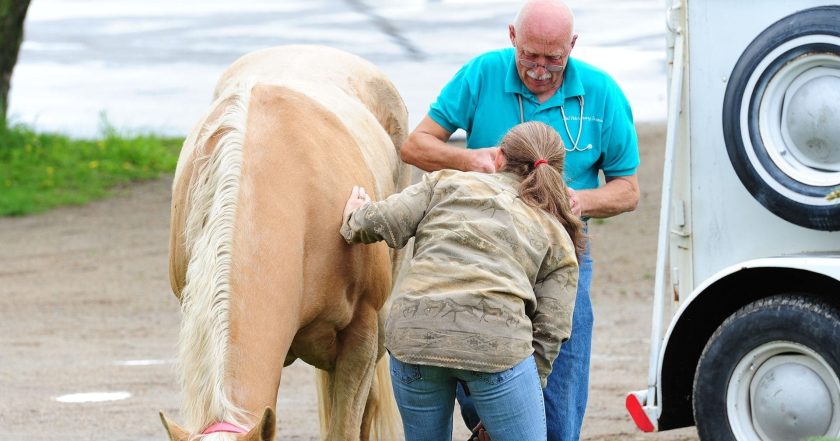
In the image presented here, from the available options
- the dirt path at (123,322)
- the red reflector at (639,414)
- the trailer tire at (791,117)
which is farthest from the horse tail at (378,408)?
the trailer tire at (791,117)

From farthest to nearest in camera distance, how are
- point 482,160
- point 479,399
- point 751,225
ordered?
point 751,225, point 482,160, point 479,399

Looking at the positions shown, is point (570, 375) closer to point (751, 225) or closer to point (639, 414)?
point (639, 414)

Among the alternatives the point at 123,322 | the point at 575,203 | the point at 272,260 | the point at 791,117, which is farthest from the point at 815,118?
the point at 123,322

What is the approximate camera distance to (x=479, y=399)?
352cm

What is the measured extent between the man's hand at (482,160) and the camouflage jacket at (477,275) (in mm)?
442

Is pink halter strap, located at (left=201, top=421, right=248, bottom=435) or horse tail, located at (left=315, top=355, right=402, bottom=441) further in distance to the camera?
horse tail, located at (left=315, top=355, right=402, bottom=441)

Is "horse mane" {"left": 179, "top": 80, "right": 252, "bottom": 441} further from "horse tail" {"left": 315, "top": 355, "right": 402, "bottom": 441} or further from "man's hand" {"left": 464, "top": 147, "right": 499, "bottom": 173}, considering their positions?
"horse tail" {"left": 315, "top": 355, "right": 402, "bottom": 441}

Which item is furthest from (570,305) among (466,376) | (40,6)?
(40,6)

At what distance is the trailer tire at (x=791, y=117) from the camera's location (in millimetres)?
4023

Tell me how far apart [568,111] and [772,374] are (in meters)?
1.12

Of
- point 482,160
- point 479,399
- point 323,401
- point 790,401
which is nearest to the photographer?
point 479,399

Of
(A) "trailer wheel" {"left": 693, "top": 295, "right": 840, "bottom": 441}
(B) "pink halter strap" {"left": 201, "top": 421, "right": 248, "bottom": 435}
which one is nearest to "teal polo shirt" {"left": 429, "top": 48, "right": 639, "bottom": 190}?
(A) "trailer wheel" {"left": 693, "top": 295, "right": 840, "bottom": 441}

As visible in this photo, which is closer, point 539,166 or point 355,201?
point 539,166

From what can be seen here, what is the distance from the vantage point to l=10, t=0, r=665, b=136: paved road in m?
13.4
